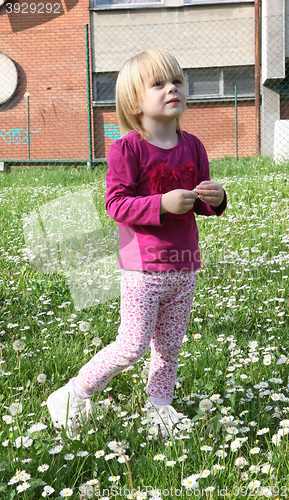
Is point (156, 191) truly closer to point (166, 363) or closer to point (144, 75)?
point (144, 75)

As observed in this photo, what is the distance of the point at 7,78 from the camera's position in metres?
14.5

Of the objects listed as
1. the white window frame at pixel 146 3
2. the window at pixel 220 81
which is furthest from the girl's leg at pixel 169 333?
the white window frame at pixel 146 3

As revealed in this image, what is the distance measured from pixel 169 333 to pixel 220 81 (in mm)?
13650

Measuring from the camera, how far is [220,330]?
2.83 meters

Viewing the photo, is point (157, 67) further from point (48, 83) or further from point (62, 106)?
point (48, 83)

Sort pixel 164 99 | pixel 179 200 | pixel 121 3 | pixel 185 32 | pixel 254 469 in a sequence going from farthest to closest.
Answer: pixel 121 3 → pixel 185 32 → pixel 164 99 → pixel 179 200 → pixel 254 469

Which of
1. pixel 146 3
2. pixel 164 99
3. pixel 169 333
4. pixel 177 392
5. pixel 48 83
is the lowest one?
pixel 177 392

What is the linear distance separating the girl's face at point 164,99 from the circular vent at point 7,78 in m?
13.5

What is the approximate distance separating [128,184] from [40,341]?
1.21 m

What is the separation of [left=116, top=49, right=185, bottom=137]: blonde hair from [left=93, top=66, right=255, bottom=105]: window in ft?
42.6

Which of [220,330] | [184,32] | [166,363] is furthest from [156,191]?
[184,32]

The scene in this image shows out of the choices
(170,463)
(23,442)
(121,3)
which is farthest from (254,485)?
(121,3)

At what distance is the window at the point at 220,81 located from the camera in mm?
14484

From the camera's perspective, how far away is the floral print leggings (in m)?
1.93
